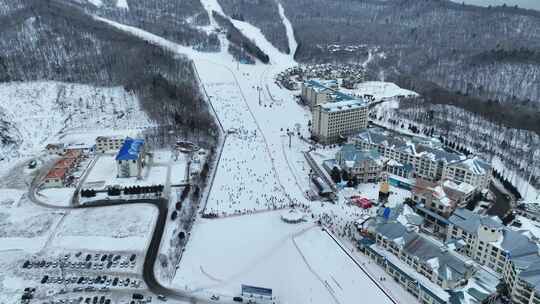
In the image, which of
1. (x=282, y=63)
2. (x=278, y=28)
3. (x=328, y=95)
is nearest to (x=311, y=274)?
(x=328, y=95)

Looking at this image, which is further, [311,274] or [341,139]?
[341,139]

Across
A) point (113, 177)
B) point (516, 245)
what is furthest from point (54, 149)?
point (516, 245)

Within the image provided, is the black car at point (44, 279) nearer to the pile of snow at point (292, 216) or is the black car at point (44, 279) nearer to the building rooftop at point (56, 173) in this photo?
the building rooftop at point (56, 173)

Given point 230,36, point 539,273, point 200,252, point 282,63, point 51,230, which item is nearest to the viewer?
point 539,273

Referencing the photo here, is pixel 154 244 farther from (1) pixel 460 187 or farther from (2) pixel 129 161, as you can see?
(1) pixel 460 187

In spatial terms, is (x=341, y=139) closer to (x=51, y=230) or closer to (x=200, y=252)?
(x=200, y=252)
